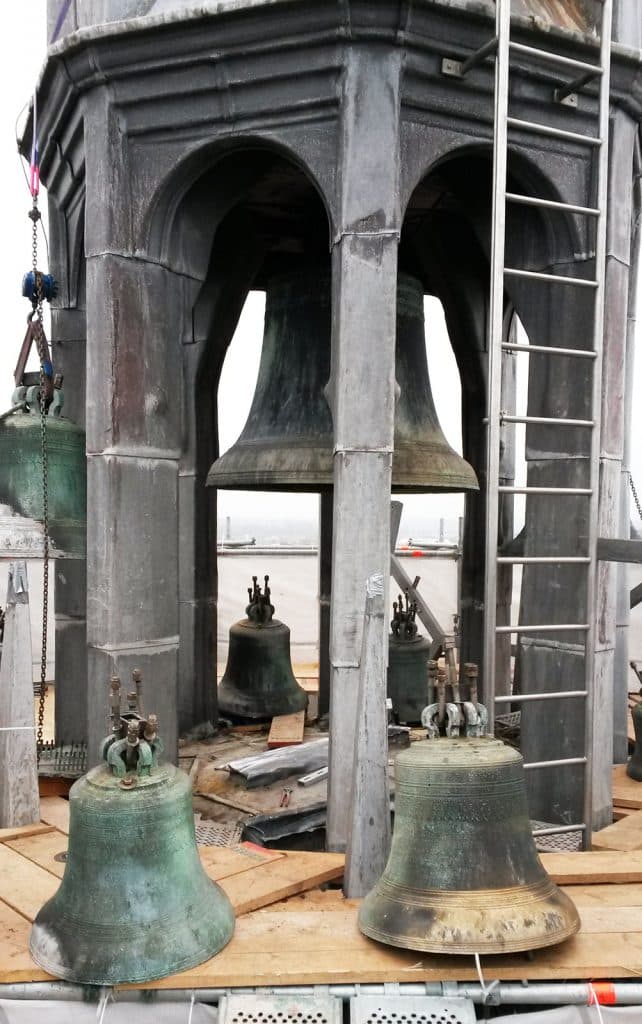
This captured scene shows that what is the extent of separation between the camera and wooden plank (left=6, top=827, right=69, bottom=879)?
4625 mm

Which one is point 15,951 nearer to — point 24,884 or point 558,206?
point 24,884

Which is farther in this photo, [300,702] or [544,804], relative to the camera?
[300,702]

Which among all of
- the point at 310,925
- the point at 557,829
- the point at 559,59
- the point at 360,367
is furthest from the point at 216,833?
the point at 559,59

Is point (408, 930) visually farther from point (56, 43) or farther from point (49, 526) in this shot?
point (56, 43)

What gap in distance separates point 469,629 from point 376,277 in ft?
14.8

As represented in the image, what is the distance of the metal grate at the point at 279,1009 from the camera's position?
11.0ft

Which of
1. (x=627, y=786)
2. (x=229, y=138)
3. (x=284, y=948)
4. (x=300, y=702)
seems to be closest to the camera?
(x=284, y=948)

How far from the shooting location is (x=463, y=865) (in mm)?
3646

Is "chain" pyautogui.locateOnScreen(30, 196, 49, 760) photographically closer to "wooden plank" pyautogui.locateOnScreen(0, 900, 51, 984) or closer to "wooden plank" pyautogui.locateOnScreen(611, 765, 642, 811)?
"wooden plank" pyautogui.locateOnScreen(0, 900, 51, 984)

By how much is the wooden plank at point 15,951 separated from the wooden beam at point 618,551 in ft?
11.4

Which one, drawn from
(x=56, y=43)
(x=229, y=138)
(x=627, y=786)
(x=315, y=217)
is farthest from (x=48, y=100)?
(x=627, y=786)

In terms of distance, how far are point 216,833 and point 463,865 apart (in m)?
2.21

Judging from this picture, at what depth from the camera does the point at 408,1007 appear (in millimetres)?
3379

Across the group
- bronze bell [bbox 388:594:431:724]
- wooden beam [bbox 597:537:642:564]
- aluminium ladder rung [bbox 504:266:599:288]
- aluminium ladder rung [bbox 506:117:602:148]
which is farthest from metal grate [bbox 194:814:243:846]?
aluminium ladder rung [bbox 506:117:602:148]
